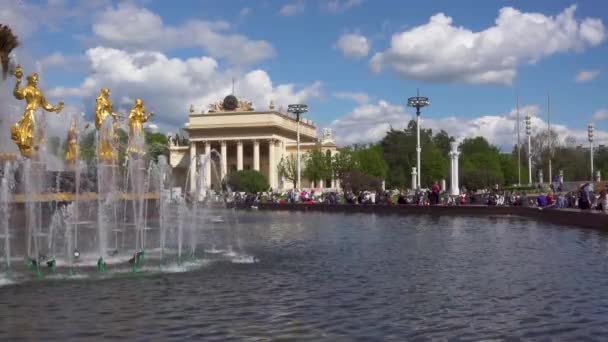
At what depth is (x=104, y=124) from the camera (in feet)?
104

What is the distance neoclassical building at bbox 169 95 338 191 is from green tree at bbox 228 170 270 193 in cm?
1262

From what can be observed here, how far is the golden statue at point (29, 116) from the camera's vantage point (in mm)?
24656

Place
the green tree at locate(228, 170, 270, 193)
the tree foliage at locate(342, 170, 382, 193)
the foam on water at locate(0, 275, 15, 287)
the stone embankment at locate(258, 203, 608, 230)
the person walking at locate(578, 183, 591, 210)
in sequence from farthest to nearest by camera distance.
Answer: the green tree at locate(228, 170, 270, 193)
the tree foliage at locate(342, 170, 382, 193)
the person walking at locate(578, 183, 591, 210)
the stone embankment at locate(258, 203, 608, 230)
the foam on water at locate(0, 275, 15, 287)

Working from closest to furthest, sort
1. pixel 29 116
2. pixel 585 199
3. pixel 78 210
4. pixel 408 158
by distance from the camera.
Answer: pixel 29 116
pixel 78 210
pixel 585 199
pixel 408 158

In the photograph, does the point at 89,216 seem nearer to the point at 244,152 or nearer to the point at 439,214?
the point at 439,214

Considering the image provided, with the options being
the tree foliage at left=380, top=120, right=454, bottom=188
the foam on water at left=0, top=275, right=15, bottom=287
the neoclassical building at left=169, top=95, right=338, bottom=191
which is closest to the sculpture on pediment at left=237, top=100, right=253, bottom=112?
the neoclassical building at left=169, top=95, right=338, bottom=191

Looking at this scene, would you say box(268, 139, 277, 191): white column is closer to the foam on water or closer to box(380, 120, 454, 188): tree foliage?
box(380, 120, 454, 188): tree foliage

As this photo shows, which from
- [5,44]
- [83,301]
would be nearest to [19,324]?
[83,301]

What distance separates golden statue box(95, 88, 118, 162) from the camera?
31.2m

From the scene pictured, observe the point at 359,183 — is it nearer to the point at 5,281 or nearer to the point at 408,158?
the point at 408,158

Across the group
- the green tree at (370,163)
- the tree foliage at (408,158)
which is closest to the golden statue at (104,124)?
the green tree at (370,163)

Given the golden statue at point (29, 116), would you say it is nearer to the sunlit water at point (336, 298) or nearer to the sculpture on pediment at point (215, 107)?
the sunlit water at point (336, 298)

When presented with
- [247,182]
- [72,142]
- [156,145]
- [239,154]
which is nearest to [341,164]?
[247,182]

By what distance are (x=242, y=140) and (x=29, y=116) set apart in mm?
72968
